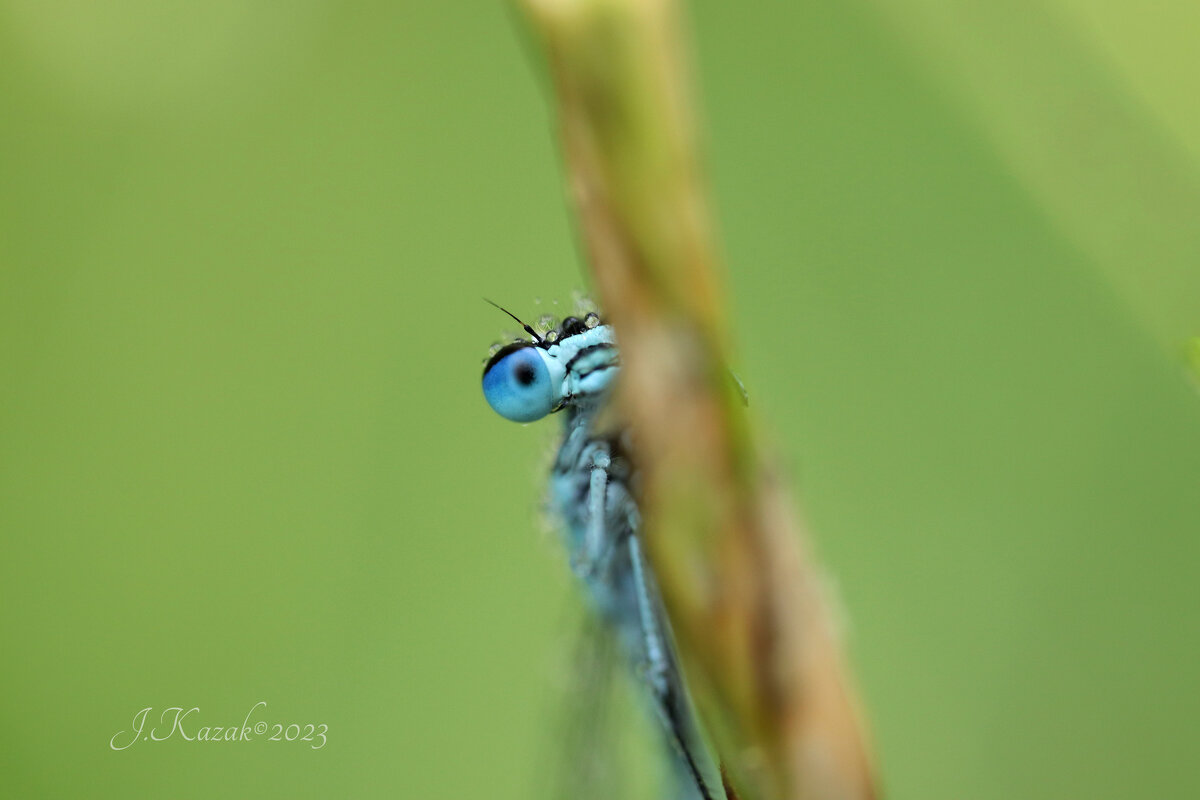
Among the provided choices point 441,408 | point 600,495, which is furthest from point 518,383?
point 441,408

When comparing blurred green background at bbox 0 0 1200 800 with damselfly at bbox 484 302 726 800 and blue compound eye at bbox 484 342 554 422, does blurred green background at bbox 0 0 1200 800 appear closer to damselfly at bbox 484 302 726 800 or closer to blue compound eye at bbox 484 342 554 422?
damselfly at bbox 484 302 726 800

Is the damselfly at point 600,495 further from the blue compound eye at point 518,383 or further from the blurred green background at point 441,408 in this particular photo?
the blurred green background at point 441,408

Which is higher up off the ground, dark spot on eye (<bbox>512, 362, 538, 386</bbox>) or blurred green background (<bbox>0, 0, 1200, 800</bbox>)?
blurred green background (<bbox>0, 0, 1200, 800</bbox>)

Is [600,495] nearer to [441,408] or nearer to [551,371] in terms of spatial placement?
[551,371]

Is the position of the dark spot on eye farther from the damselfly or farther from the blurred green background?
the blurred green background

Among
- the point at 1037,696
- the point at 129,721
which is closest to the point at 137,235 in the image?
the point at 129,721

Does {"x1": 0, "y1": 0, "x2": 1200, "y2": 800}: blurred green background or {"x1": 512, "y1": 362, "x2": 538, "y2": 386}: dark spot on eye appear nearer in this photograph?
{"x1": 512, "y1": 362, "x2": 538, "y2": 386}: dark spot on eye

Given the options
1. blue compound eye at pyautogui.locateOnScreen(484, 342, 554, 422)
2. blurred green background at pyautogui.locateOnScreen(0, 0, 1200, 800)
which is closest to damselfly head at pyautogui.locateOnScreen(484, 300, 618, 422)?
blue compound eye at pyautogui.locateOnScreen(484, 342, 554, 422)
